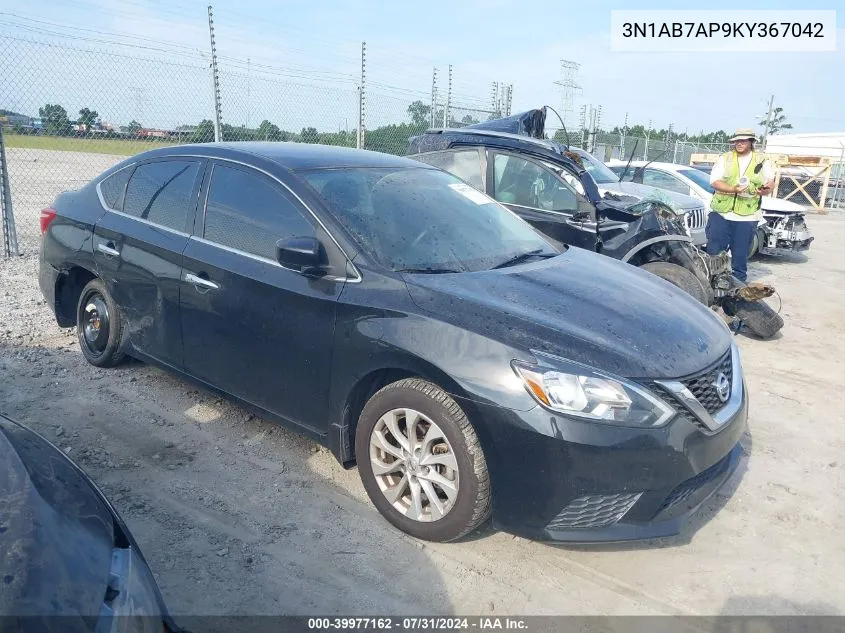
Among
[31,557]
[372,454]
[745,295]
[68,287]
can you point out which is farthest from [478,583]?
[745,295]

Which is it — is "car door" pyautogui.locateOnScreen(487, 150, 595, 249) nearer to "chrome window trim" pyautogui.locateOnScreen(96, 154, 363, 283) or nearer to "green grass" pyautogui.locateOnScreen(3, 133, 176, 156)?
"chrome window trim" pyautogui.locateOnScreen(96, 154, 363, 283)

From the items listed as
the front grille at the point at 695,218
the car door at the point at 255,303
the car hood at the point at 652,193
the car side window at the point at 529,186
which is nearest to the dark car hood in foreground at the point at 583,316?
the car door at the point at 255,303

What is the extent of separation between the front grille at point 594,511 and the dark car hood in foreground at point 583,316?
49cm

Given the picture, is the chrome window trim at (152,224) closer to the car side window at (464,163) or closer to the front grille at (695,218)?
the car side window at (464,163)

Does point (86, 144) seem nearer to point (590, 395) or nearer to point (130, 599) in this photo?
point (590, 395)

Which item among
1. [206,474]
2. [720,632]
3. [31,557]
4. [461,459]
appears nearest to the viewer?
[31,557]

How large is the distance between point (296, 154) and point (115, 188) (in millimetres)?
1462

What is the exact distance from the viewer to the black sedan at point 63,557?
57.8 inches

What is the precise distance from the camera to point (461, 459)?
9.09 ft

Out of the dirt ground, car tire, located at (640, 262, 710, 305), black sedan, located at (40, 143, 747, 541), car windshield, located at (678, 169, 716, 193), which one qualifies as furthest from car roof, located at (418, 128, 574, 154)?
car windshield, located at (678, 169, 716, 193)

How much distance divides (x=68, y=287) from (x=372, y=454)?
3.00 m

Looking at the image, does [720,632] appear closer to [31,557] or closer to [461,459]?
[461,459]

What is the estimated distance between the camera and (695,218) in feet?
30.7

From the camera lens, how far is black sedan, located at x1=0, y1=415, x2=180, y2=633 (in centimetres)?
147
